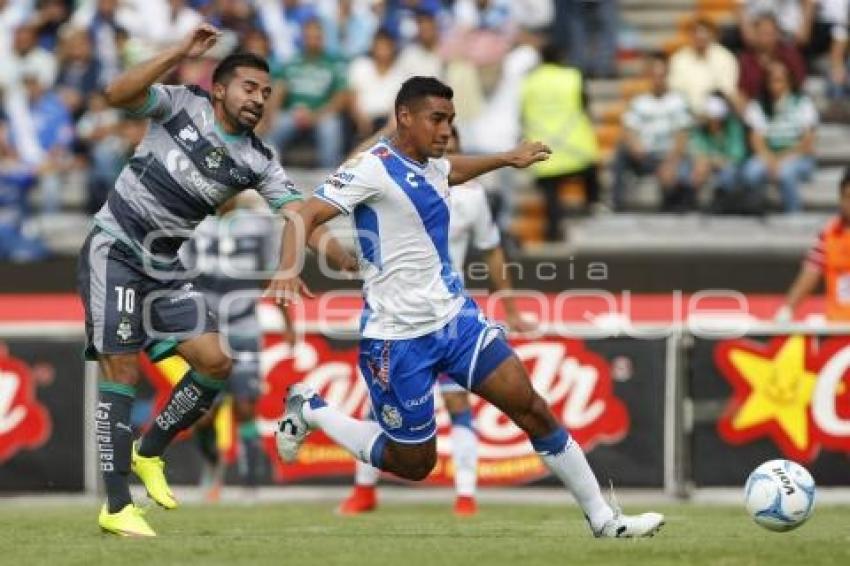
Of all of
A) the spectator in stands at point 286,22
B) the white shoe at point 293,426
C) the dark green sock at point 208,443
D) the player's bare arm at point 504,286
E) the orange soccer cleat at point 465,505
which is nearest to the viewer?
the white shoe at point 293,426

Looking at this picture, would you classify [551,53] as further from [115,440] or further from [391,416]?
[115,440]

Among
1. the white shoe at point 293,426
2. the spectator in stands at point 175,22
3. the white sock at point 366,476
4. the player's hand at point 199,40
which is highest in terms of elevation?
the spectator in stands at point 175,22

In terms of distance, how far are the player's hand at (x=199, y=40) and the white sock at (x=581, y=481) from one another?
113 inches

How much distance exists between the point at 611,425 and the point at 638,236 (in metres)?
4.42

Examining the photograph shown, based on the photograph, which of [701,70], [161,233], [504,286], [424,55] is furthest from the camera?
[701,70]

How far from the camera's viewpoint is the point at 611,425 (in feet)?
54.1

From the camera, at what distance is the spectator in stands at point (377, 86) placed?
69.4 ft

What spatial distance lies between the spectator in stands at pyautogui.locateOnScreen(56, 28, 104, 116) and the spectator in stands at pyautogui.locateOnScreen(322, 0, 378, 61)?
2504 mm

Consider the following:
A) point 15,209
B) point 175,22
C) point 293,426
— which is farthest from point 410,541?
point 175,22

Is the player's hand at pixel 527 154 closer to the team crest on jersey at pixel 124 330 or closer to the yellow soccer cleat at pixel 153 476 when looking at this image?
the team crest on jersey at pixel 124 330

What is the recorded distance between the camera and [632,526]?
1084 cm

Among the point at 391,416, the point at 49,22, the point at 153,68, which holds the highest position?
the point at 49,22

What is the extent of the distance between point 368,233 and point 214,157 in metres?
1.08

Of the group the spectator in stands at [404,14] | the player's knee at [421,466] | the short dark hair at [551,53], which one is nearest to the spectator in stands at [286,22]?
the spectator in stands at [404,14]
